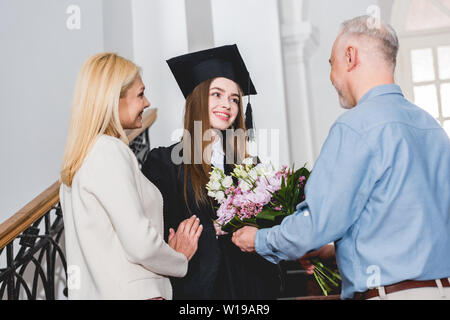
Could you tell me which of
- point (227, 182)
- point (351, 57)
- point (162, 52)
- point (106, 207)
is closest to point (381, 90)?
point (351, 57)

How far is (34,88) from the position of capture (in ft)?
16.2

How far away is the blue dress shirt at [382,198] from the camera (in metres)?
1.58

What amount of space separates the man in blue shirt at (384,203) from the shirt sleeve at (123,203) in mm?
537

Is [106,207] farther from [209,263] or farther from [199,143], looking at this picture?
[199,143]

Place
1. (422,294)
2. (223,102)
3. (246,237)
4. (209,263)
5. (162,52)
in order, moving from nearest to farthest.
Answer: (422,294)
(246,237)
(209,263)
(223,102)
(162,52)

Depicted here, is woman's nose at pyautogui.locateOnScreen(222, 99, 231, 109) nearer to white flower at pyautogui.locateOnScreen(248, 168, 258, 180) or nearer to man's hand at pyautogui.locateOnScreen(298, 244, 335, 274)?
white flower at pyautogui.locateOnScreen(248, 168, 258, 180)

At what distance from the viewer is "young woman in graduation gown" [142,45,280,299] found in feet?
8.38

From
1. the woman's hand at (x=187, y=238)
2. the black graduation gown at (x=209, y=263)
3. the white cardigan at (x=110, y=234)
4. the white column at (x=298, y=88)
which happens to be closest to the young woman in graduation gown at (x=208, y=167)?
the black graduation gown at (x=209, y=263)

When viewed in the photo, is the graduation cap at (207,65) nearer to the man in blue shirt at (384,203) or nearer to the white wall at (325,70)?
the man in blue shirt at (384,203)

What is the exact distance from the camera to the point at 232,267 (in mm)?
2627

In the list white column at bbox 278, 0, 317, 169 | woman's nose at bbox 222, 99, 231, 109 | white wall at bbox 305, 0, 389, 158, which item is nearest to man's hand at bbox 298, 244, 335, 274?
woman's nose at bbox 222, 99, 231, 109

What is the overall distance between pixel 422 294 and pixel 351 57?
85 cm

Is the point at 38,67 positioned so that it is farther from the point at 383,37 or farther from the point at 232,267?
the point at 383,37
